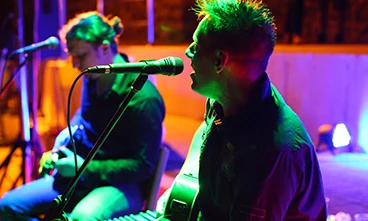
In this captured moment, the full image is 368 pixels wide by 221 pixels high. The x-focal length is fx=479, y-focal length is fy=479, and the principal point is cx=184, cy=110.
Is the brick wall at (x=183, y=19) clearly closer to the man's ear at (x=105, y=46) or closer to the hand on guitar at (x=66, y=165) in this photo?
the man's ear at (x=105, y=46)

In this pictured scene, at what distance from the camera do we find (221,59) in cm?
143

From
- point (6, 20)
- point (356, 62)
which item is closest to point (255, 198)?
point (356, 62)

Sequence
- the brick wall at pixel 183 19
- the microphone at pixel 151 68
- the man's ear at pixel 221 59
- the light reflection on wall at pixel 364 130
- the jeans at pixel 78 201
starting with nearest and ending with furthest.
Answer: the man's ear at pixel 221 59
the microphone at pixel 151 68
the jeans at pixel 78 201
the light reflection on wall at pixel 364 130
the brick wall at pixel 183 19

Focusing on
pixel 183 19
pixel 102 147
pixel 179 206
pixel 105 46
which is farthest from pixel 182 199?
pixel 183 19

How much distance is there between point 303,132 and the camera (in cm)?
140

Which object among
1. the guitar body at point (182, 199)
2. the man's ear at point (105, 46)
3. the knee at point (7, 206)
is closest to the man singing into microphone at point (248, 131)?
the guitar body at point (182, 199)

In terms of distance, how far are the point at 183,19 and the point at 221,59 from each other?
221 inches

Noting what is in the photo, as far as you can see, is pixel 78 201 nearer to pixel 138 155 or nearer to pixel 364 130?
pixel 138 155

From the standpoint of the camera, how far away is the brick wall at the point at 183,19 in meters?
5.34

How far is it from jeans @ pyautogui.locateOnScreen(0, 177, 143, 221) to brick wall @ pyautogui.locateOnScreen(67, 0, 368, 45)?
2250 mm

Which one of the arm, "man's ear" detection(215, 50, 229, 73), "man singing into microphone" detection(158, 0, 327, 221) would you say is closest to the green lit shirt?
"man singing into microphone" detection(158, 0, 327, 221)

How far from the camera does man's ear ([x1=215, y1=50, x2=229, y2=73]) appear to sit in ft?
4.64

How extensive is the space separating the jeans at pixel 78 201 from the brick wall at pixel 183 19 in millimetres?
2250

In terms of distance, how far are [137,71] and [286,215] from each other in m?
0.63
